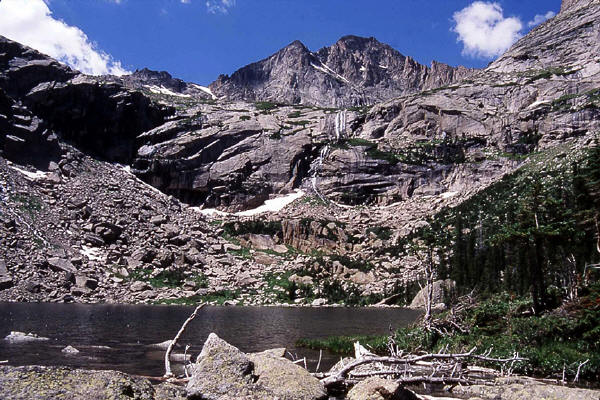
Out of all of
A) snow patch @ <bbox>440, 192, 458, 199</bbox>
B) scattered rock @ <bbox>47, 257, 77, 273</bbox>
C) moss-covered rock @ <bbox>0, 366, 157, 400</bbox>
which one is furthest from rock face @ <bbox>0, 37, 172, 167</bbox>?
moss-covered rock @ <bbox>0, 366, 157, 400</bbox>

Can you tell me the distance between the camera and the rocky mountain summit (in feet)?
274

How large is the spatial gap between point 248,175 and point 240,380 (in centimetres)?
14576

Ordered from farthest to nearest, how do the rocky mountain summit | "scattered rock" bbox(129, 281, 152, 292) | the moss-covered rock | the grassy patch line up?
the rocky mountain summit → "scattered rock" bbox(129, 281, 152, 292) → the grassy patch → the moss-covered rock

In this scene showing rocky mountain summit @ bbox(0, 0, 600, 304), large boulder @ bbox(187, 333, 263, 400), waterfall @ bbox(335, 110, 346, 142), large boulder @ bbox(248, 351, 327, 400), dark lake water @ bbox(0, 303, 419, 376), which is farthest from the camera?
waterfall @ bbox(335, 110, 346, 142)

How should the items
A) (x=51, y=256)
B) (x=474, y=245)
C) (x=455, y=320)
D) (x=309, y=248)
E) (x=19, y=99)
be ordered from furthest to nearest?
(x=19, y=99), (x=309, y=248), (x=474, y=245), (x=51, y=256), (x=455, y=320)

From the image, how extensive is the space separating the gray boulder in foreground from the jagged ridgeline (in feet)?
66.8

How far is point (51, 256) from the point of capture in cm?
7469

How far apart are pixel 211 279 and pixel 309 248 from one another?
35082 mm

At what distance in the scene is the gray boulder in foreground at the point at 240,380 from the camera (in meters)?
8.04

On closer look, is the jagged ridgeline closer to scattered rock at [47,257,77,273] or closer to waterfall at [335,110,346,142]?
scattered rock at [47,257,77,273]

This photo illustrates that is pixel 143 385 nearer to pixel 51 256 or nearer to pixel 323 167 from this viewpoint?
pixel 51 256

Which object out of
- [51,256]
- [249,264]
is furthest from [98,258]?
[249,264]

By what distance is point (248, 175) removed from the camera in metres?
152

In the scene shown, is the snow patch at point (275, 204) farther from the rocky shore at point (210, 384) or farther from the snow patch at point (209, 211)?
the rocky shore at point (210, 384)
